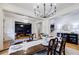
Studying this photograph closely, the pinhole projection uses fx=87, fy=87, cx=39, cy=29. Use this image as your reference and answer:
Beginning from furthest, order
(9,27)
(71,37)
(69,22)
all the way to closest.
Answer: (71,37)
(69,22)
(9,27)

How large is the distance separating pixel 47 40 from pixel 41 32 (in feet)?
0.78

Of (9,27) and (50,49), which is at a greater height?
(9,27)

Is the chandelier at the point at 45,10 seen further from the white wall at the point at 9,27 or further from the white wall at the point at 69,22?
the white wall at the point at 9,27

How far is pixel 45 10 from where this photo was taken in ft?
6.63

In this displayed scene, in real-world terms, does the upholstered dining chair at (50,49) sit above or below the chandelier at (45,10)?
below

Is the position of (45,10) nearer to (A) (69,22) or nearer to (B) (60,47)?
(A) (69,22)

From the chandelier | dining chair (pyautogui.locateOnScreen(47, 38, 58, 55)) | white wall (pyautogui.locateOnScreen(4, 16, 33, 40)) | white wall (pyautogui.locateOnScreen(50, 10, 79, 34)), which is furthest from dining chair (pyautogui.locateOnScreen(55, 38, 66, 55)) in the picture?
white wall (pyautogui.locateOnScreen(4, 16, 33, 40))

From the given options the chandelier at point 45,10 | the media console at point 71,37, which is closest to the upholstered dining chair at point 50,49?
the media console at point 71,37

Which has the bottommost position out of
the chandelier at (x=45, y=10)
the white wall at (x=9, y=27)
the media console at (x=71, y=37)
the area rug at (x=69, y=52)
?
the area rug at (x=69, y=52)

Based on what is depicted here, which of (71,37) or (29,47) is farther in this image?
(71,37)

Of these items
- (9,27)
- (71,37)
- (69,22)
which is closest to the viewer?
(9,27)

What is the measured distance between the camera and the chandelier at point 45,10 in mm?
1998

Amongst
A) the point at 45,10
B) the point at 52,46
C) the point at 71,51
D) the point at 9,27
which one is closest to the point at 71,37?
the point at 71,51
